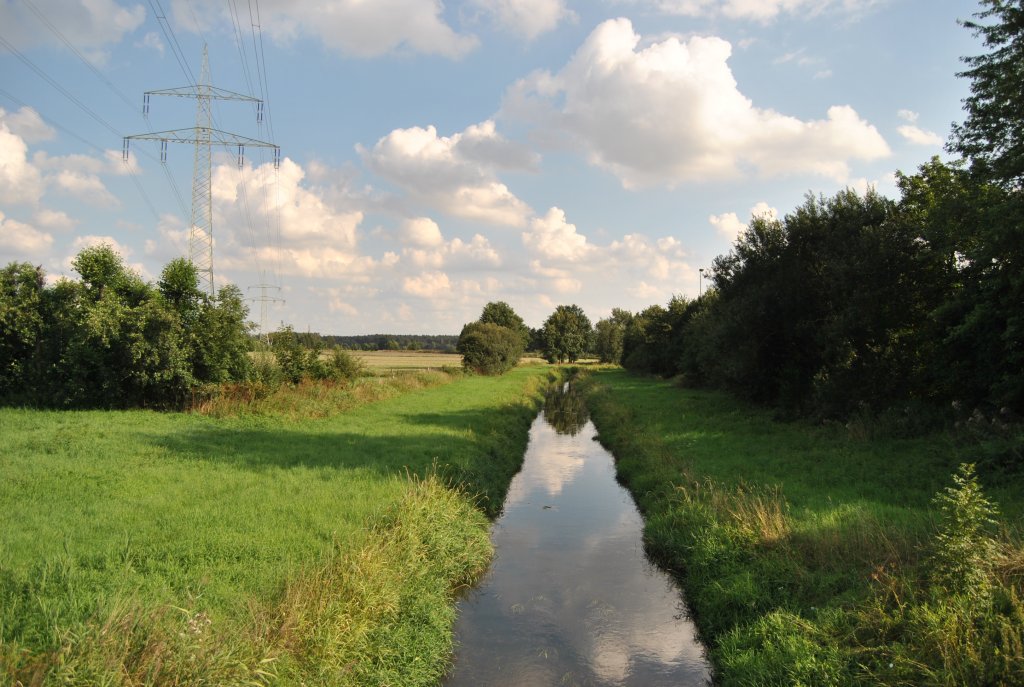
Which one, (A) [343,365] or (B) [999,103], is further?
(A) [343,365]

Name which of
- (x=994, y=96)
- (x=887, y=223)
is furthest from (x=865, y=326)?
(x=994, y=96)

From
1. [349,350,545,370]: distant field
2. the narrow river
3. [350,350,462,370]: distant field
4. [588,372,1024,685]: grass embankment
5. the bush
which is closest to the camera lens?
[588,372,1024,685]: grass embankment

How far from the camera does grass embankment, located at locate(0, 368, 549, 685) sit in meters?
5.73

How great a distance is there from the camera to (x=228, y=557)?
8844mm

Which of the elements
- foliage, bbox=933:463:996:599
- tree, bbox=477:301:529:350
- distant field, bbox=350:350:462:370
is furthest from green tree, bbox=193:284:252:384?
tree, bbox=477:301:529:350

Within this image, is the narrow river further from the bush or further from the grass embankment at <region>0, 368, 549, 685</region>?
the bush

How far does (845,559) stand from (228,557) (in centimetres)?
907

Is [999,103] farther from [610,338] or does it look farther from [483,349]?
[610,338]

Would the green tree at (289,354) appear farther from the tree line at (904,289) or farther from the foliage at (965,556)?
the foliage at (965,556)

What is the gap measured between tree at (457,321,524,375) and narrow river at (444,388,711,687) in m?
48.6

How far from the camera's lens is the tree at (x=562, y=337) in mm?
111925

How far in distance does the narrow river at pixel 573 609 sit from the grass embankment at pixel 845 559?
0.57 metres

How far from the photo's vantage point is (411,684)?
24.2 ft

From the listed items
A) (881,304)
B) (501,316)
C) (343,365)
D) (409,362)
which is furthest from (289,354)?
(501,316)
